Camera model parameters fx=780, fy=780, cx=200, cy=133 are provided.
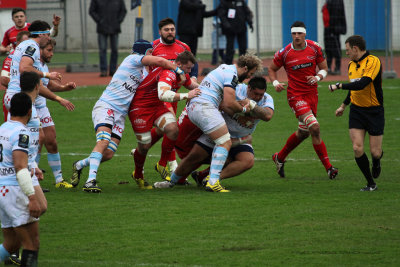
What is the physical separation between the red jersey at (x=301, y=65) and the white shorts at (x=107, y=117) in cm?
302

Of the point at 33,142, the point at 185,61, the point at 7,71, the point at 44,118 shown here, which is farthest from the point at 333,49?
the point at 33,142

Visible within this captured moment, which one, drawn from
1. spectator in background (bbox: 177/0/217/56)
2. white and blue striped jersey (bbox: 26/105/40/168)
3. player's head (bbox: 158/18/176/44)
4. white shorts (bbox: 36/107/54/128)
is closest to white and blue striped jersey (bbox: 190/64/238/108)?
player's head (bbox: 158/18/176/44)

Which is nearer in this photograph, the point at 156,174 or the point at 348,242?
the point at 348,242

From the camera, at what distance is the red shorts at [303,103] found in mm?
11957

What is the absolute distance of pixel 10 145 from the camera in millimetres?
6297

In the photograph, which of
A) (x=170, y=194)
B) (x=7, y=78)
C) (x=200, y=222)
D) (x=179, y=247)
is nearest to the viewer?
(x=179, y=247)

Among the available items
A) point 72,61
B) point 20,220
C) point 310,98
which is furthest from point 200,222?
point 72,61

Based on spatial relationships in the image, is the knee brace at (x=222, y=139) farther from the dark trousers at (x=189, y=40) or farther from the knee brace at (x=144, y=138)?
the dark trousers at (x=189, y=40)

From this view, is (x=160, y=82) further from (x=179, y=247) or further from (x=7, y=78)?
(x=179, y=247)

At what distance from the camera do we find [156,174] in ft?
40.2

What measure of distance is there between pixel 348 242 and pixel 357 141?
3.14 meters

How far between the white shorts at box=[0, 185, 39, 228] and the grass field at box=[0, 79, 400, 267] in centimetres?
61

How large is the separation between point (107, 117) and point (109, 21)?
11.8 metres

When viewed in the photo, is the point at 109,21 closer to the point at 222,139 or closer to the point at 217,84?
the point at 217,84
